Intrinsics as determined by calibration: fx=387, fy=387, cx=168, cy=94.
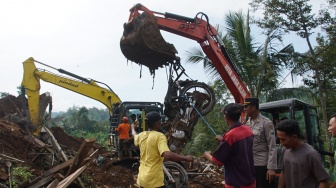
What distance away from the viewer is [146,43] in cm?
934

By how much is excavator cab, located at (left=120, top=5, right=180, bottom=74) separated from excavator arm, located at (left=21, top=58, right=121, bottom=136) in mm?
2417

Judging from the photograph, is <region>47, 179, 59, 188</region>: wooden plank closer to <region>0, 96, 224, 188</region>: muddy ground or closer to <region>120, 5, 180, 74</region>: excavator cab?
<region>0, 96, 224, 188</region>: muddy ground

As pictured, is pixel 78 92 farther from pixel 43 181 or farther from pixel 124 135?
pixel 43 181

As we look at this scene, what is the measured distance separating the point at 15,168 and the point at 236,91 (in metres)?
5.64

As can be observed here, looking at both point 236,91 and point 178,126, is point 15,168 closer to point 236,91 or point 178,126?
point 178,126

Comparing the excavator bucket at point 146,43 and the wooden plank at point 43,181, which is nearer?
the wooden plank at point 43,181

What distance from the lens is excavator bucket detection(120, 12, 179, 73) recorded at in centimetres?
940

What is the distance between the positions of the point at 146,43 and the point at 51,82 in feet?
13.2

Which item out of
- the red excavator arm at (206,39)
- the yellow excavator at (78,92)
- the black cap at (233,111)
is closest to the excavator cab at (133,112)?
the yellow excavator at (78,92)

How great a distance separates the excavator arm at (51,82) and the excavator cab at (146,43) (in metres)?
2.42

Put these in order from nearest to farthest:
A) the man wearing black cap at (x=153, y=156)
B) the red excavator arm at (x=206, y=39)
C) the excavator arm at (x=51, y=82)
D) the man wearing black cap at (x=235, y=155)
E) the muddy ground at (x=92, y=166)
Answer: the man wearing black cap at (x=235, y=155), the man wearing black cap at (x=153, y=156), the muddy ground at (x=92, y=166), the red excavator arm at (x=206, y=39), the excavator arm at (x=51, y=82)

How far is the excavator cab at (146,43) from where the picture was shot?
9.40 meters

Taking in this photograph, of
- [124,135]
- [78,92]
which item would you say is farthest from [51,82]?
[124,135]

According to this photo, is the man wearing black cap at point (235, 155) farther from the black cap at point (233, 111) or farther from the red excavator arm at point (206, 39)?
the red excavator arm at point (206, 39)
